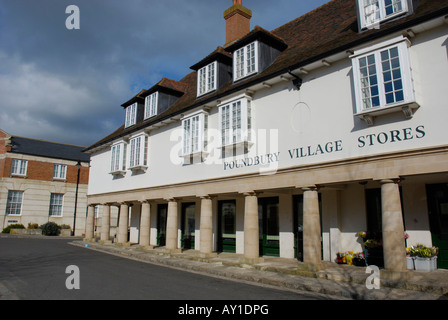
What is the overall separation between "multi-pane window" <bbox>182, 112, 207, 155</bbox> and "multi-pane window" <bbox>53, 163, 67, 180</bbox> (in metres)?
26.2

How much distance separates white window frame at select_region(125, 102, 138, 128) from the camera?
22969 mm

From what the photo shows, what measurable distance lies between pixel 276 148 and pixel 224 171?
303 cm

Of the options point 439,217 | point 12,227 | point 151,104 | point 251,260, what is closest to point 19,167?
point 12,227

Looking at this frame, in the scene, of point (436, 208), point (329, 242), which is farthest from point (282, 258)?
point (436, 208)

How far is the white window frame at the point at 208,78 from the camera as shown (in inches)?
662

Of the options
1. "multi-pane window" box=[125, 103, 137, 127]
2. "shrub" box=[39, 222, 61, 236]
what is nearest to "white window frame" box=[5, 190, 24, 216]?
"shrub" box=[39, 222, 61, 236]

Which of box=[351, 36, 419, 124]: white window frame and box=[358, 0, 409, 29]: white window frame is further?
box=[358, 0, 409, 29]: white window frame

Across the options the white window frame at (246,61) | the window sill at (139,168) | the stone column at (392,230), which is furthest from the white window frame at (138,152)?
the stone column at (392,230)

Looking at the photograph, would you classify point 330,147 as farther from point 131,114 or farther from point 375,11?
point 131,114

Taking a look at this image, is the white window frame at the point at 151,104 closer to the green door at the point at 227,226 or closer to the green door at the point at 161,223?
the green door at the point at 161,223

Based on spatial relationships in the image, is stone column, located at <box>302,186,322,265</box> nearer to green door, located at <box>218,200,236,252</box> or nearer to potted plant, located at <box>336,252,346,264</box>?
potted plant, located at <box>336,252,346,264</box>

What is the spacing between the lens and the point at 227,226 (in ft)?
58.7

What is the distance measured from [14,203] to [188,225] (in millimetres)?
23584

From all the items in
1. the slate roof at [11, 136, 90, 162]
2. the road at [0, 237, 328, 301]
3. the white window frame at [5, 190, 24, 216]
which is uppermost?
the slate roof at [11, 136, 90, 162]
